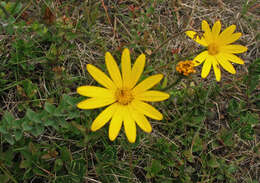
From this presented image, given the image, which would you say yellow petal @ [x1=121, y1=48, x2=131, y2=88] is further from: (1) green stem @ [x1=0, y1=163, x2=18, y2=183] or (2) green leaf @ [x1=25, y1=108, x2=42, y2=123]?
(1) green stem @ [x1=0, y1=163, x2=18, y2=183]

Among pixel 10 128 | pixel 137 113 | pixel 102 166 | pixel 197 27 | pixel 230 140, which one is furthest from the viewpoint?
pixel 197 27

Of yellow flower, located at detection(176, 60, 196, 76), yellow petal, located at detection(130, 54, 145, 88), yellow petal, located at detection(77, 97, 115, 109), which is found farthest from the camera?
yellow flower, located at detection(176, 60, 196, 76)

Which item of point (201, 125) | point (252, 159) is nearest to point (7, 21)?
point (201, 125)

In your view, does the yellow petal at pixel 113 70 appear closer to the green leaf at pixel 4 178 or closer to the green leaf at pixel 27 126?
the green leaf at pixel 27 126

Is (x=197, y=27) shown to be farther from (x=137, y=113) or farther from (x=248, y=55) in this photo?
(x=137, y=113)

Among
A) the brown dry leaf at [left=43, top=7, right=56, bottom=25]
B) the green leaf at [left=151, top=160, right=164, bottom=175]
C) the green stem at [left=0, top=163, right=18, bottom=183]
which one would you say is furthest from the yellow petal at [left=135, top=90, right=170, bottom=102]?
the green stem at [left=0, top=163, right=18, bottom=183]

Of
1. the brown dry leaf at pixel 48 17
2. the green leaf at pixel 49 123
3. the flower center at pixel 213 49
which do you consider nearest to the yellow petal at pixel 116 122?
the green leaf at pixel 49 123

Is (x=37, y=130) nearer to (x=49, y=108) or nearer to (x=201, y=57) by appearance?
(x=49, y=108)
